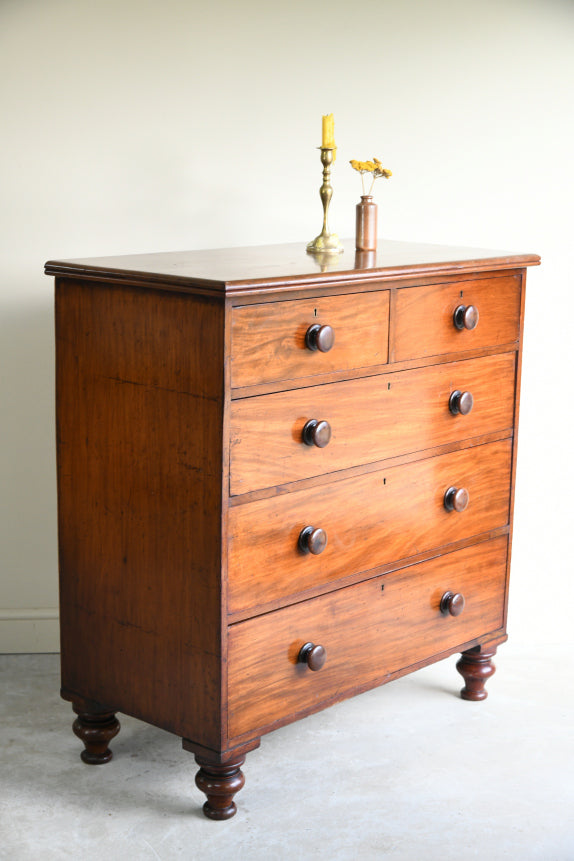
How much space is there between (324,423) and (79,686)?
91cm

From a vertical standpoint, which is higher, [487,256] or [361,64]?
[361,64]

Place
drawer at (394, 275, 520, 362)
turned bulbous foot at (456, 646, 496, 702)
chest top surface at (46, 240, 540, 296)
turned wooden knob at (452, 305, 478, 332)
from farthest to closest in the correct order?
turned bulbous foot at (456, 646, 496, 702) → turned wooden knob at (452, 305, 478, 332) → drawer at (394, 275, 520, 362) → chest top surface at (46, 240, 540, 296)

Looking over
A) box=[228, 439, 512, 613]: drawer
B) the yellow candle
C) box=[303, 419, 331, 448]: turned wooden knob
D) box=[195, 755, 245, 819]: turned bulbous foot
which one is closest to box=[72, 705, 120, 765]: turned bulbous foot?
box=[195, 755, 245, 819]: turned bulbous foot

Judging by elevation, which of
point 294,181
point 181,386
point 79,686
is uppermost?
point 294,181

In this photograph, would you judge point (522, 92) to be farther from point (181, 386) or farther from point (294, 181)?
point (181, 386)

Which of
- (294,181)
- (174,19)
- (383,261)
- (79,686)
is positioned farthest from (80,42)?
(79,686)

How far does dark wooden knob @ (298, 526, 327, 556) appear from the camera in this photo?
245 cm

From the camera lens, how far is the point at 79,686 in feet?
8.86

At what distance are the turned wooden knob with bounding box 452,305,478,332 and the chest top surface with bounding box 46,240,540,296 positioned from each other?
95mm

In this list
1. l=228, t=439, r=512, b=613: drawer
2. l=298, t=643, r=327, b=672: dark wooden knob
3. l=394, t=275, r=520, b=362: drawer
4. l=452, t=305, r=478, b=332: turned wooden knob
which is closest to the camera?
l=228, t=439, r=512, b=613: drawer

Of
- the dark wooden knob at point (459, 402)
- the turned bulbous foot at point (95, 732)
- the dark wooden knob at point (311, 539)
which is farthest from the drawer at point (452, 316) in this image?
the turned bulbous foot at point (95, 732)

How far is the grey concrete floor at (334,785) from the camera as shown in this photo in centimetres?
241

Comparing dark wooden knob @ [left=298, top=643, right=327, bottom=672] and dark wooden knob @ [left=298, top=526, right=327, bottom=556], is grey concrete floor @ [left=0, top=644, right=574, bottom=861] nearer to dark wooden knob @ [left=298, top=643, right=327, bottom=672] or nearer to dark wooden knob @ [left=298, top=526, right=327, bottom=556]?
dark wooden knob @ [left=298, top=643, right=327, bottom=672]

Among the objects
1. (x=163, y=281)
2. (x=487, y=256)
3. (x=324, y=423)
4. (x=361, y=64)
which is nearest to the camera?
(x=163, y=281)
